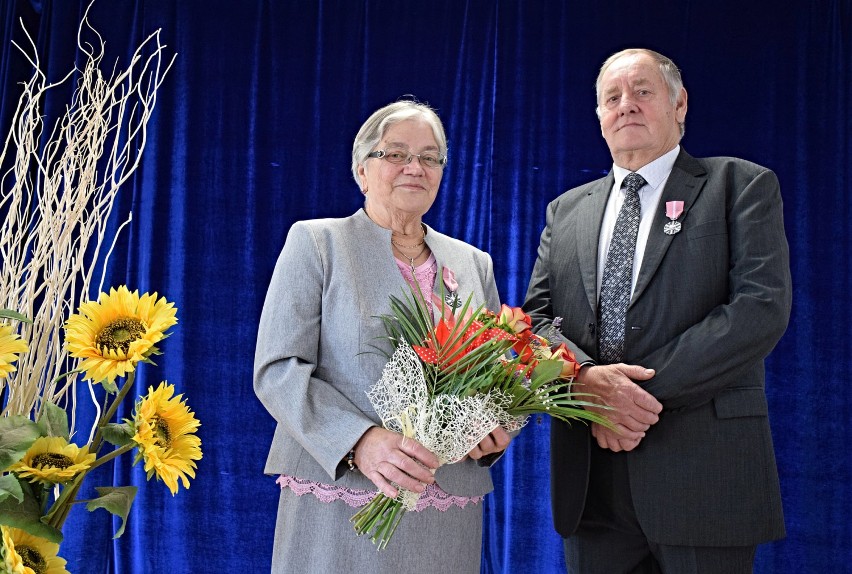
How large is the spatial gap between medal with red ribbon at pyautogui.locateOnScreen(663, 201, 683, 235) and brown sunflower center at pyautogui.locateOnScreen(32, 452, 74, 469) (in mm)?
1411

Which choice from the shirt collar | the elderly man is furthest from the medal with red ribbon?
the shirt collar

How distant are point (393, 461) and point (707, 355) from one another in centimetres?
74

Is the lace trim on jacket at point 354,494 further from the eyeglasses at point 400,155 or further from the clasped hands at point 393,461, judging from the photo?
the eyeglasses at point 400,155

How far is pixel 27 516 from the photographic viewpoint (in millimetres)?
985

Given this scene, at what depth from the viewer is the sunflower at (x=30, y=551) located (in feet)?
3.05

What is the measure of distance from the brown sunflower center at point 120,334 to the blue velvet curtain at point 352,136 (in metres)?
2.54

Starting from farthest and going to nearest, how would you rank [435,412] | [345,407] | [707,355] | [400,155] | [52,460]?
1. [400,155]
2. [707,355]
3. [345,407]
4. [435,412]
5. [52,460]

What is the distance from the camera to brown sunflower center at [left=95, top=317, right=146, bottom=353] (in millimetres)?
1051

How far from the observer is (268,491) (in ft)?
11.6

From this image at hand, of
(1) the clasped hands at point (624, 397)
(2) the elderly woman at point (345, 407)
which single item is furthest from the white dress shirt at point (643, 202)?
(2) the elderly woman at point (345, 407)

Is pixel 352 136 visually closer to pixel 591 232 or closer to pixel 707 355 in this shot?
pixel 591 232

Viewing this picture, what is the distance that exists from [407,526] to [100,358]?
0.86 metres

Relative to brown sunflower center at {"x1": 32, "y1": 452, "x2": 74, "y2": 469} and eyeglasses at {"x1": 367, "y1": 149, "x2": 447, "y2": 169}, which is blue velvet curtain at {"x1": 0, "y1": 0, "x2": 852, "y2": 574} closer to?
eyeglasses at {"x1": 367, "y1": 149, "x2": 447, "y2": 169}

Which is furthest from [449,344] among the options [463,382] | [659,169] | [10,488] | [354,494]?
[659,169]
